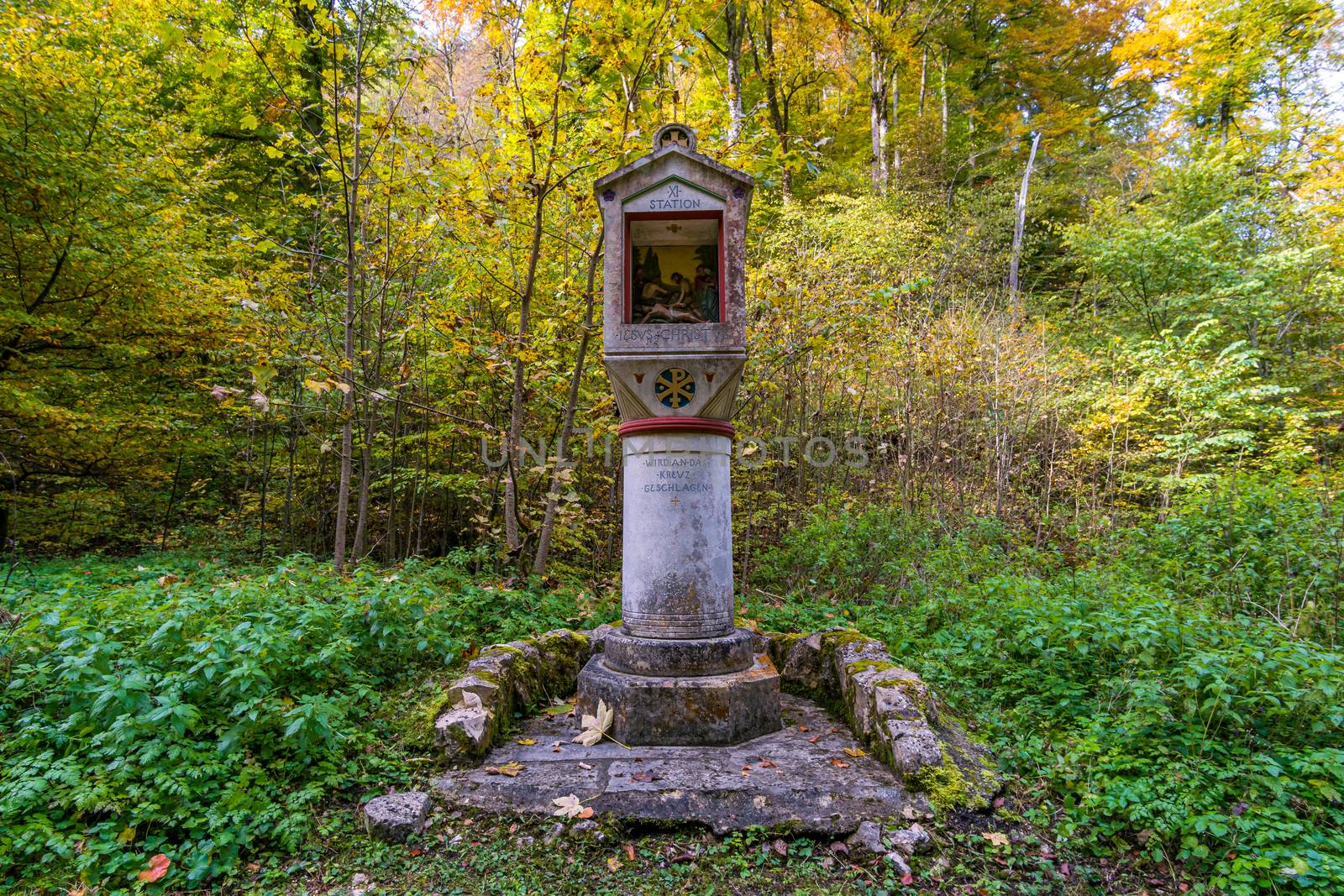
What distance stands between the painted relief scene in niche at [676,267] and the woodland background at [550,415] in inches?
72.0

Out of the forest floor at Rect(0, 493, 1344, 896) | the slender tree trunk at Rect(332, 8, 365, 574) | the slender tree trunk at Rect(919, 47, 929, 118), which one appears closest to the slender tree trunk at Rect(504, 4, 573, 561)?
the slender tree trunk at Rect(332, 8, 365, 574)

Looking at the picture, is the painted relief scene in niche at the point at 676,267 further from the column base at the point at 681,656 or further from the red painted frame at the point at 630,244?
the column base at the point at 681,656

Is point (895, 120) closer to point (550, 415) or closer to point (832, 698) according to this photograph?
point (550, 415)

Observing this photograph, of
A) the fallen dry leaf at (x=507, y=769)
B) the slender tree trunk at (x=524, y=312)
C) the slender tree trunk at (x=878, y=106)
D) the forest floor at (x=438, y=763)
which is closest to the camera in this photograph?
the forest floor at (x=438, y=763)

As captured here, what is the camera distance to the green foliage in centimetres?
260

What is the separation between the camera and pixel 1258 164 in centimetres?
1252

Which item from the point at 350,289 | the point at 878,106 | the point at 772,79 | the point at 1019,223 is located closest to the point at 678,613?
the point at 350,289

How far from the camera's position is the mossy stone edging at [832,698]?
3.17 meters

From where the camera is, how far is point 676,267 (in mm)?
4566

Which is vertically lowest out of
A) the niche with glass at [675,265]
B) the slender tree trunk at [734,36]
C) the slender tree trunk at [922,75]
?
the niche with glass at [675,265]

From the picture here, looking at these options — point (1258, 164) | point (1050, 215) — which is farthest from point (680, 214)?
point (1050, 215)

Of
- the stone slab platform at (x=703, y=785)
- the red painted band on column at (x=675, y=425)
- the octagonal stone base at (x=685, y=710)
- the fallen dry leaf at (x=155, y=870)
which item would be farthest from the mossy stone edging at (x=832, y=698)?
the red painted band on column at (x=675, y=425)

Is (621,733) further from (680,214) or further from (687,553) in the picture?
(680,214)

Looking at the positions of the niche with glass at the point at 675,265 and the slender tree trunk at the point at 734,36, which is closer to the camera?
the niche with glass at the point at 675,265
